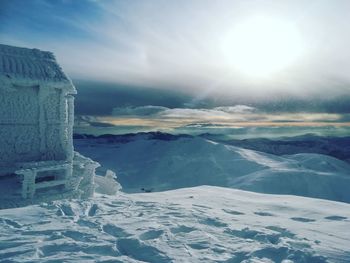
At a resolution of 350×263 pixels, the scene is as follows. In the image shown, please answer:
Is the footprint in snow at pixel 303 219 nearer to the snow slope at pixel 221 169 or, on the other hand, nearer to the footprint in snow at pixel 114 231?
the footprint in snow at pixel 114 231

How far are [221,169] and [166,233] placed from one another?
1972 inches

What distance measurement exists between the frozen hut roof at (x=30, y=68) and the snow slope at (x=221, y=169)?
31267mm

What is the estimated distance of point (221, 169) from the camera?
55.2m

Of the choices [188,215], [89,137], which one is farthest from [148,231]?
[89,137]

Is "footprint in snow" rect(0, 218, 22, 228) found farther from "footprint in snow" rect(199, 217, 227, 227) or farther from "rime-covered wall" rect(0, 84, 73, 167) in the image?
"rime-covered wall" rect(0, 84, 73, 167)

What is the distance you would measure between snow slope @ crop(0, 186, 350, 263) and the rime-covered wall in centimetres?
518

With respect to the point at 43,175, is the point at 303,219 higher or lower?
higher

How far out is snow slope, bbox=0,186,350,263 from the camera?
4.93 m

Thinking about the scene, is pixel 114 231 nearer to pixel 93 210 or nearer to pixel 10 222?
pixel 93 210

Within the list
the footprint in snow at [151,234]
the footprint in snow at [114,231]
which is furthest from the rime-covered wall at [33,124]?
the footprint in snow at [151,234]

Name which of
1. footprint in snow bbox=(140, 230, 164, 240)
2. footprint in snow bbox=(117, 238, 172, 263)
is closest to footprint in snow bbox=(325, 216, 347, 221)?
footprint in snow bbox=(140, 230, 164, 240)

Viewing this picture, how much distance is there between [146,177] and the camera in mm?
59906

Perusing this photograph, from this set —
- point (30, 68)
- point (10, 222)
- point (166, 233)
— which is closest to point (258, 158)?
point (30, 68)

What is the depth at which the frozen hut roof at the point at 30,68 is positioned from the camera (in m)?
11.8
